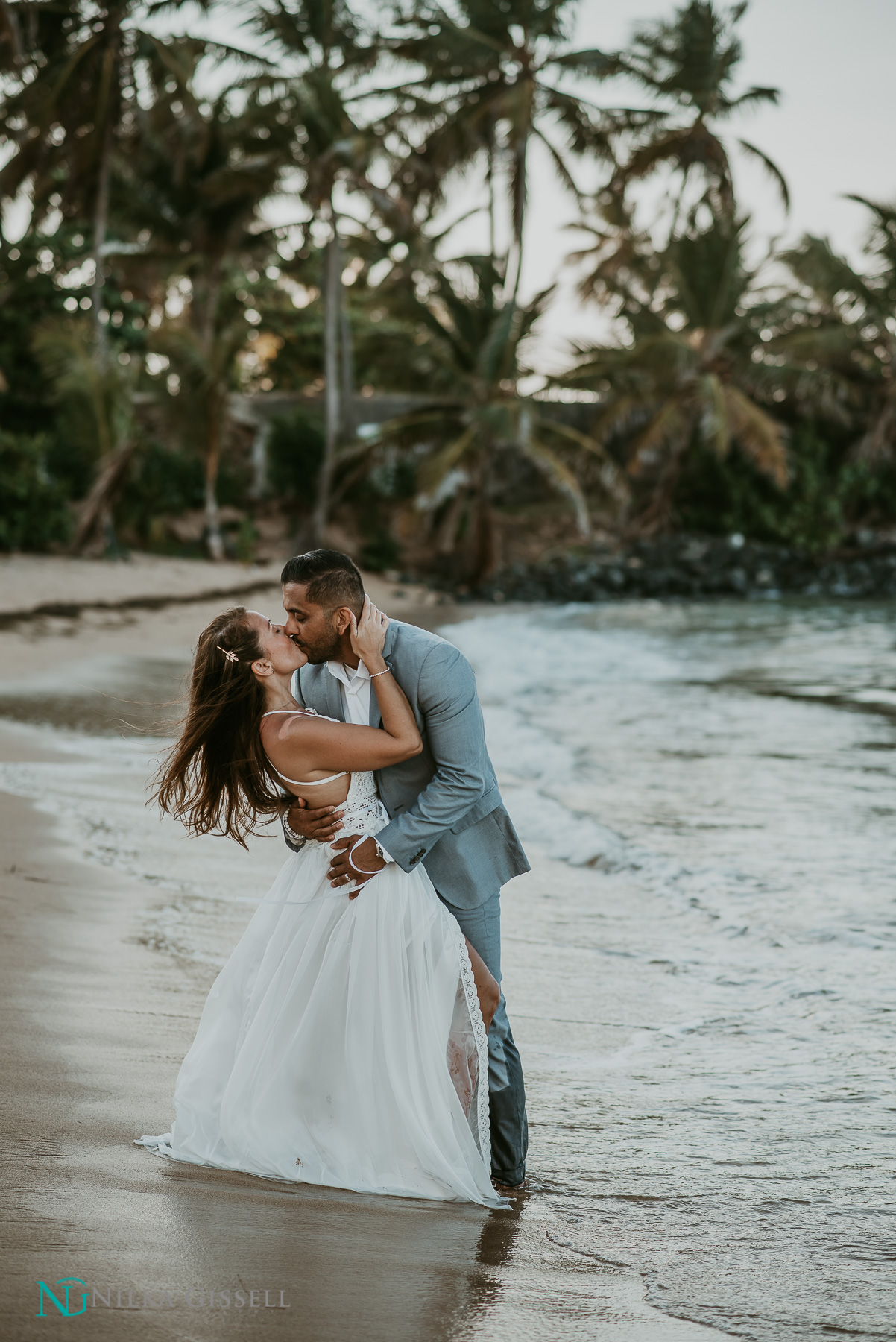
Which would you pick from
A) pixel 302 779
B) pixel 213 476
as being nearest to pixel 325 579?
pixel 302 779

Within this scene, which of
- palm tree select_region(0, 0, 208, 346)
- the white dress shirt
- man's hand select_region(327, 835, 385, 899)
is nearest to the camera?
man's hand select_region(327, 835, 385, 899)

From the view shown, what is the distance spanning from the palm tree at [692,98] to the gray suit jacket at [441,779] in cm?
2577

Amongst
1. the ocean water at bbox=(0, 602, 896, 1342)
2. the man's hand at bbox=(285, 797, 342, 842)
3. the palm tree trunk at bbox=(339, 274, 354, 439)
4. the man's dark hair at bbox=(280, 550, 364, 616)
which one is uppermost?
the palm tree trunk at bbox=(339, 274, 354, 439)

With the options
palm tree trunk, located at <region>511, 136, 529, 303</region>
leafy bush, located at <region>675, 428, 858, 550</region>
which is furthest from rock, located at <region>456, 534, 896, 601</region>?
palm tree trunk, located at <region>511, 136, 529, 303</region>

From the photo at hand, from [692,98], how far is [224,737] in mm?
28205

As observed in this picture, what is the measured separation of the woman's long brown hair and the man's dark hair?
19 centimetres

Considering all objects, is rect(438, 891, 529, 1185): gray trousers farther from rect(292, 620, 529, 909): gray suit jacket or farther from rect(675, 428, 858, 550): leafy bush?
rect(675, 428, 858, 550): leafy bush

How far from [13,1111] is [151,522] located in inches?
891

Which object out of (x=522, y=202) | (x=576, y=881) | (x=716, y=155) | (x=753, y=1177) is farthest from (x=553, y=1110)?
(x=716, y=155)

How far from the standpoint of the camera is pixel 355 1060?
2744 millimetres

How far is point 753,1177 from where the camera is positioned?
3043mm

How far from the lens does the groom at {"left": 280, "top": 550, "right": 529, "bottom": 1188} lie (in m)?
2.78

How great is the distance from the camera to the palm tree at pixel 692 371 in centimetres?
2628

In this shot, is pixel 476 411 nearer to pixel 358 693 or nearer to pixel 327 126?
pixel 327 126
